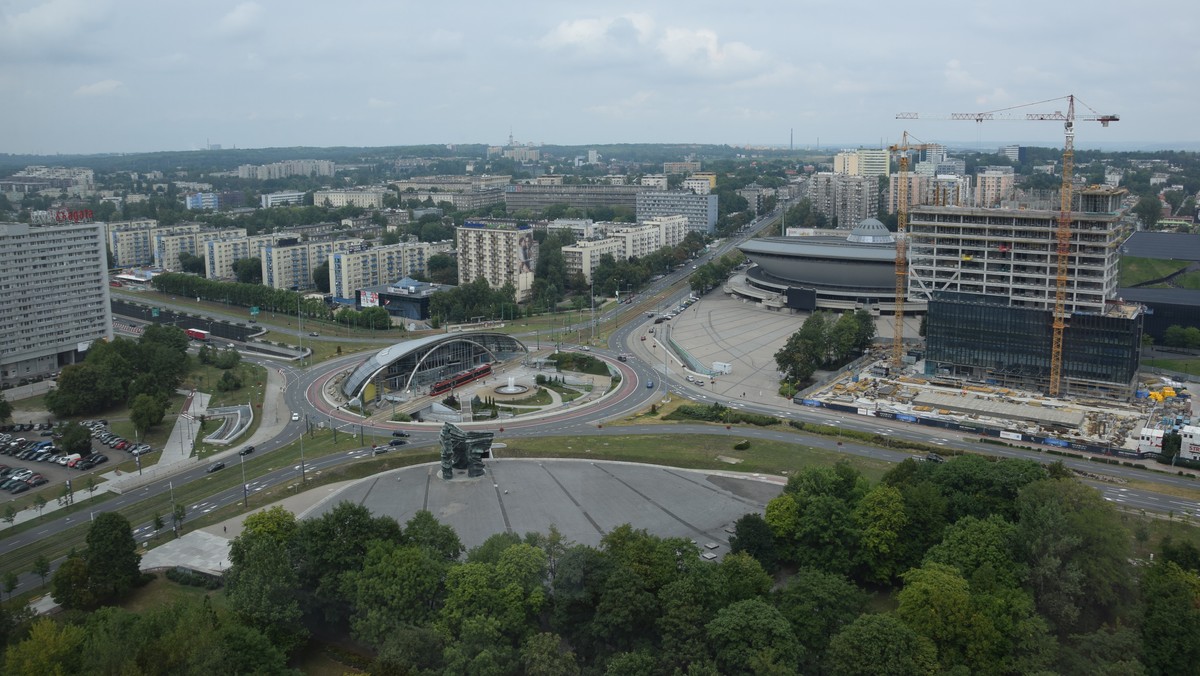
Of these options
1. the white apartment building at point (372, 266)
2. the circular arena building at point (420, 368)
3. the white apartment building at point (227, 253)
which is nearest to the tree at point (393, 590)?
the circular arena building at point (420, 368)

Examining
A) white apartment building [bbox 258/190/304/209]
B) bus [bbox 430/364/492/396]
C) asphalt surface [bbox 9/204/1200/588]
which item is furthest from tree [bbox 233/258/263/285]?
white apartment building [bbox 258/190/304/209]

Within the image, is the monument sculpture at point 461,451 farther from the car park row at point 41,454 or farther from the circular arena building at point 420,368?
the car park row at point 41,454

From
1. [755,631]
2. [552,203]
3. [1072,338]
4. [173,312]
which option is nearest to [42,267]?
[173,312]

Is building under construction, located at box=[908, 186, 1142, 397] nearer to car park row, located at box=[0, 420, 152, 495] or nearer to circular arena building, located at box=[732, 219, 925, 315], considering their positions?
circular arena building, located at box=[732, 219, 925, 315]

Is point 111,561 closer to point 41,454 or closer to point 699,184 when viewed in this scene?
point 41,454

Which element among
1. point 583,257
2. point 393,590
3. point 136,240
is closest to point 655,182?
point 583,257

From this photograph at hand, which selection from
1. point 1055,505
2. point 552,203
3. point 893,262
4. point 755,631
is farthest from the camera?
point 552,203

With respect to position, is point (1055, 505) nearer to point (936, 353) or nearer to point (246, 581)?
point (246, 581)
